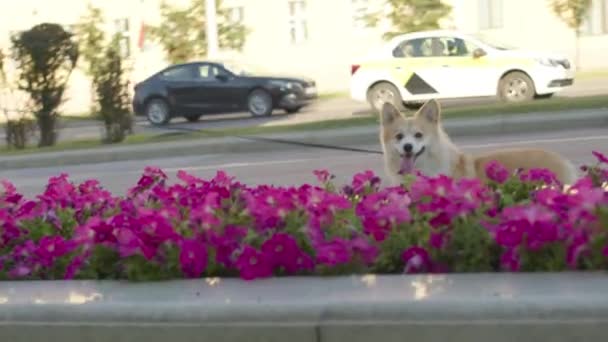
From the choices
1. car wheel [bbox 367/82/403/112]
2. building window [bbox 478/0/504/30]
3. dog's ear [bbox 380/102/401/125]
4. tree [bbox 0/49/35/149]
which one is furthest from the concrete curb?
building window [bbox 478/0/504/30]

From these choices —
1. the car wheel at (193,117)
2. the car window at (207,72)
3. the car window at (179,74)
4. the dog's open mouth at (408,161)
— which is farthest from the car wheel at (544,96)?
the dog's open mouth at (408,161)

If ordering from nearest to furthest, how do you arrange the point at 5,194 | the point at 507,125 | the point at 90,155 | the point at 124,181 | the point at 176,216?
1. the point at 176,216
2. the point at 5,194
3. the point at 124,181
4. the point at 507,125
5. the point at 90,155

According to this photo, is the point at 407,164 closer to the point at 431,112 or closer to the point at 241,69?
the point at 431,112

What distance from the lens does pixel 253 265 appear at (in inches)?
154

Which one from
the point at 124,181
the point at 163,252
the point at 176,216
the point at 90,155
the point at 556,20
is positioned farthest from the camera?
the point at 556,20

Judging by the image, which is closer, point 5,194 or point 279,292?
point 279,292

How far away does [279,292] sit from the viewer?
3646mm

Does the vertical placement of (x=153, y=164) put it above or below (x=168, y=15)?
below

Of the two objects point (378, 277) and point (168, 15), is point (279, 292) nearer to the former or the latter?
point (378, 277)

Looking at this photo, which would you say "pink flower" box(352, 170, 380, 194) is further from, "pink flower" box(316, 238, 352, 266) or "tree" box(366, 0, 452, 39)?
"tree" box(366, 0, 452, 39)

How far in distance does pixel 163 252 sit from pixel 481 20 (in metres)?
36.2

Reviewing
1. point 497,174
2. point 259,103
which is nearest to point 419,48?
point 259,103

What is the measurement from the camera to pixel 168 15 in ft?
131

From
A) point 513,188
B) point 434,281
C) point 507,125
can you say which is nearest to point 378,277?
point 434,281
